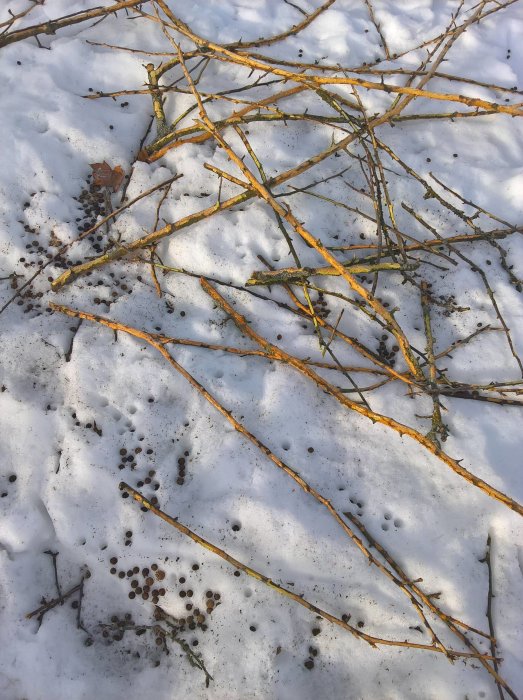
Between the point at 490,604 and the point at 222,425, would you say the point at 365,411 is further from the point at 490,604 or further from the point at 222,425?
the point at 490,604

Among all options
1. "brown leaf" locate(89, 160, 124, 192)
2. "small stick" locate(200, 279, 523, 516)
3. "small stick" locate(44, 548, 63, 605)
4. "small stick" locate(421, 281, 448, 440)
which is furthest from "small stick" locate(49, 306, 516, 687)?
"small stick" locate(44, 548, 63, 605)

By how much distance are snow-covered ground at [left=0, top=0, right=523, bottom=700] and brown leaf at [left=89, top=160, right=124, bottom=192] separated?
53 mm

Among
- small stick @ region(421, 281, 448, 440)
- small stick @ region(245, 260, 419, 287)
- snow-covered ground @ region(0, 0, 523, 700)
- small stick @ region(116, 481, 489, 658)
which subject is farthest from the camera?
small stick @ region(245, 260, 419, 287)

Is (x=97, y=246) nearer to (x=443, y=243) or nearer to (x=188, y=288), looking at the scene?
(x=188, y=288)

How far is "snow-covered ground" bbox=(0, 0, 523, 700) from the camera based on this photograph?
210 cm

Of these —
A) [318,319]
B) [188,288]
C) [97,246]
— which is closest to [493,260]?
[318,319]

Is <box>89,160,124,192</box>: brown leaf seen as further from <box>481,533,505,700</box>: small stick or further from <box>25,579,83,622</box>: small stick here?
<box>481,533,505,700</box>: small stick

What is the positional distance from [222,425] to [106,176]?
163cm

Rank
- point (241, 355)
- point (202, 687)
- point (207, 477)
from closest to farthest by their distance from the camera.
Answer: point (202, 687), point (207, 477), point (241, 355)

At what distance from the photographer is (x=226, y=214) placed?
2.84 m

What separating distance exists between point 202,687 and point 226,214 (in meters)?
2.28

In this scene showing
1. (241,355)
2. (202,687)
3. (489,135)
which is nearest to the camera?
(202,687)

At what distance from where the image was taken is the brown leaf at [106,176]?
2908 millimetres

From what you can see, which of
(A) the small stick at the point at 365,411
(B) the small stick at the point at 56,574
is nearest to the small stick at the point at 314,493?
(A) the small stick at the point at 365,411
